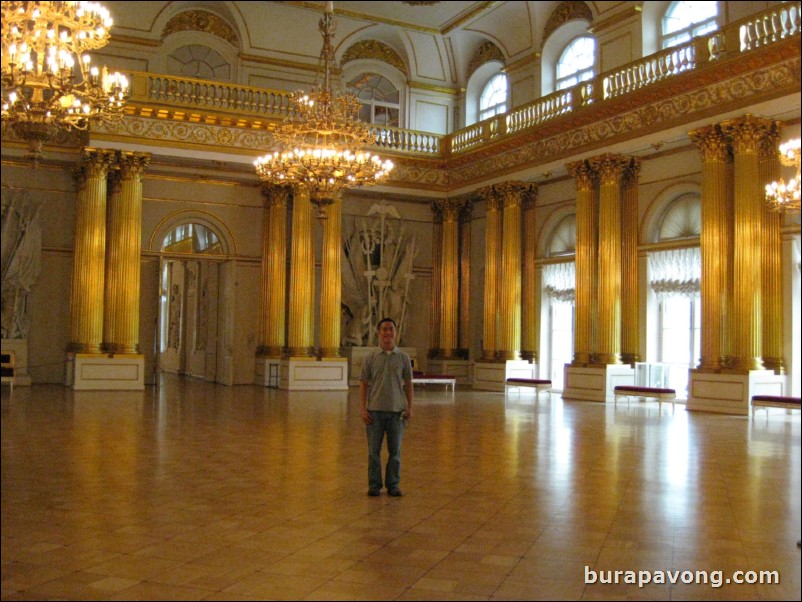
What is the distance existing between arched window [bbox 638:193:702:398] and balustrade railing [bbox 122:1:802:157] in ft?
8.00

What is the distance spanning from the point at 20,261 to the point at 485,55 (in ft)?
38.5

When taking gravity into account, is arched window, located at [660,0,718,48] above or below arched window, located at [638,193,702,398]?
above

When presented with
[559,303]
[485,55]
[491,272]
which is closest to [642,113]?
[559,303]

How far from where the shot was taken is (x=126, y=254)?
1652cm

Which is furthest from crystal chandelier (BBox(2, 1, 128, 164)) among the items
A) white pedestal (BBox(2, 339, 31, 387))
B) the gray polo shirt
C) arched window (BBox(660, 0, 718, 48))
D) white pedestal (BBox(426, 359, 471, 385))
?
white pedestal (BBox(426, 359, 471, 385))

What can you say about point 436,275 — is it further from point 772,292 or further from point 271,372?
point 772,292

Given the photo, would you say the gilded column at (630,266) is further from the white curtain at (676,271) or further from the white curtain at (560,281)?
the white curtain at (560,281)

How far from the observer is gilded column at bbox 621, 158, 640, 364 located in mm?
15492

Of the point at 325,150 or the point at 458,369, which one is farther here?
the point at 458,369

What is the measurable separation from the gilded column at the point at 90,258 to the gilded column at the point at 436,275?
7902 mm

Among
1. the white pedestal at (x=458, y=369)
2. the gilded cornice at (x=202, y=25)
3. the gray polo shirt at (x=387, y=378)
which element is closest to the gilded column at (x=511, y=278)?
the white pedestal at (x=458, y=369)

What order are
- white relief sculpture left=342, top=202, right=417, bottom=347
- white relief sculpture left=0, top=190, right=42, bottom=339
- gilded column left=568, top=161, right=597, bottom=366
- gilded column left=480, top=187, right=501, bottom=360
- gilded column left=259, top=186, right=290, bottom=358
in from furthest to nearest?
white relief sculpture left=342, top=202, right=417, bottom=347 < gilded column left=480, top=187, right=501, bottom=360 < gilded column left=259, top=186, right=290, bottom=358 < white relief sculpture left=0, top=190, right=42, bottom=339 < gilded column left=568, top=161, right=597, bottom=366

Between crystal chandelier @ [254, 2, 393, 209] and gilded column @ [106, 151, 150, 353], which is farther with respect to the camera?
gilded column @ [106, 151, 150, 353]

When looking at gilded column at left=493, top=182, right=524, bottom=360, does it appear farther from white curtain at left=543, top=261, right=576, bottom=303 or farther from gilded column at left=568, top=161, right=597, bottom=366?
gilded column at left=568, top=161, right=597, bottom=366
